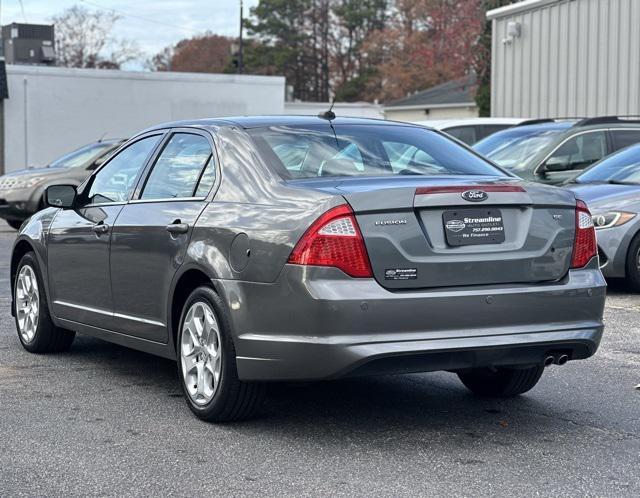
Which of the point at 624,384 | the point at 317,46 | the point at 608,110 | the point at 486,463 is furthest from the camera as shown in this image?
the point at 317,46

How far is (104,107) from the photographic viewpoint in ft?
127

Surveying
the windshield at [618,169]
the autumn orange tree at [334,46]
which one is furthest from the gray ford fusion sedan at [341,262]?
the autumn orange tree at [334,46]

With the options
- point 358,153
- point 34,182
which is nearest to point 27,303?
point 358,153

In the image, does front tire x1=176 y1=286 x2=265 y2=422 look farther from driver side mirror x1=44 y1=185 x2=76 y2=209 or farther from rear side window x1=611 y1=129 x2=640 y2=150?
rear side window x1=611 y1=129 x2=640 y2=150

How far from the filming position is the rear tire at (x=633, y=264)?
10.8 m

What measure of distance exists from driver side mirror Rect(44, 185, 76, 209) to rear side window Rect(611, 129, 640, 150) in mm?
8587

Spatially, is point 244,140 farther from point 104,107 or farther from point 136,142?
point 104,107

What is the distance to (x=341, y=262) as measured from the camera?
16.7 feet

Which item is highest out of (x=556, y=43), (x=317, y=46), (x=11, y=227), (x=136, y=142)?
(x=317, y=46)

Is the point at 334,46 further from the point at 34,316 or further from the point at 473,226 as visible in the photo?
the point at 473,226

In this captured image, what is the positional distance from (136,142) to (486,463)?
323 cm

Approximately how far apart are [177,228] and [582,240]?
2.04 m

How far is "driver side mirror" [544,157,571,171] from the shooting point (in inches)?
542

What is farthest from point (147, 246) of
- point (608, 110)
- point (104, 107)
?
point (104, 107)
